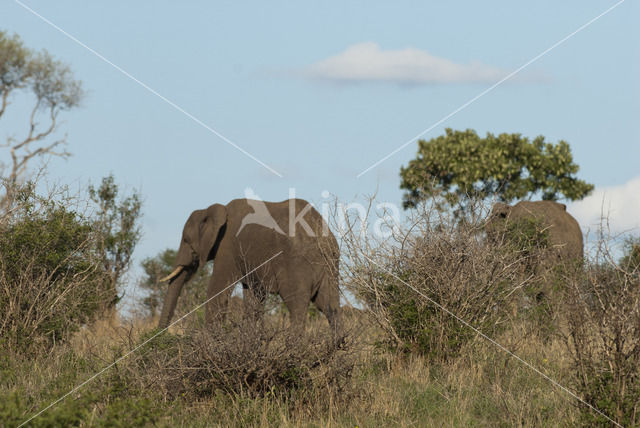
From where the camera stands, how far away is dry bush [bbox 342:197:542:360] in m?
10.9

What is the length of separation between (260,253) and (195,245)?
147 cm

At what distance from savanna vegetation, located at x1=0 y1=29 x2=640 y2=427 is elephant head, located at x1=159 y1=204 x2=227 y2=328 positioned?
93cm

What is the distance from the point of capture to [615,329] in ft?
25.5

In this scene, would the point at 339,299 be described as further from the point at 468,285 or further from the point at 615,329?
the point at 615,329

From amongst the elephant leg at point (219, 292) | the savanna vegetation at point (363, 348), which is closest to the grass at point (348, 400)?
the savanna vegetation at point (363, 348)

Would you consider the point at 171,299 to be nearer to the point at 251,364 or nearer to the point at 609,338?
the point at 251,364

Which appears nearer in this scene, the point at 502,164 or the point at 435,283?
the point at 435,283

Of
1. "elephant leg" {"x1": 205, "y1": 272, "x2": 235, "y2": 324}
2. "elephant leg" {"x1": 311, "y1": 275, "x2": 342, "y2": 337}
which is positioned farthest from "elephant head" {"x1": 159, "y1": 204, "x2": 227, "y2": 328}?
"elephant leg" {"x1": 311, "y1": 275, "x2": 342, "y2": 337}

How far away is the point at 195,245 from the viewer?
16391 mm

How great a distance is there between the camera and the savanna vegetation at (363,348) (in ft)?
26.3

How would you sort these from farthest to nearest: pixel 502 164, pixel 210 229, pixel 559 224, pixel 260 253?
1. pixel 502 164
2. pixel 559 224
3. pixel 210 229
4. pixel 260 253

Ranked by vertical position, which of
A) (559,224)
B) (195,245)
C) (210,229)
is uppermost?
(559,224)

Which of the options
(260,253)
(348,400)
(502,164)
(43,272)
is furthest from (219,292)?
(502,164)

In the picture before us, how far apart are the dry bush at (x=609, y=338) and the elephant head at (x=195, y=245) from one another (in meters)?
9.16
